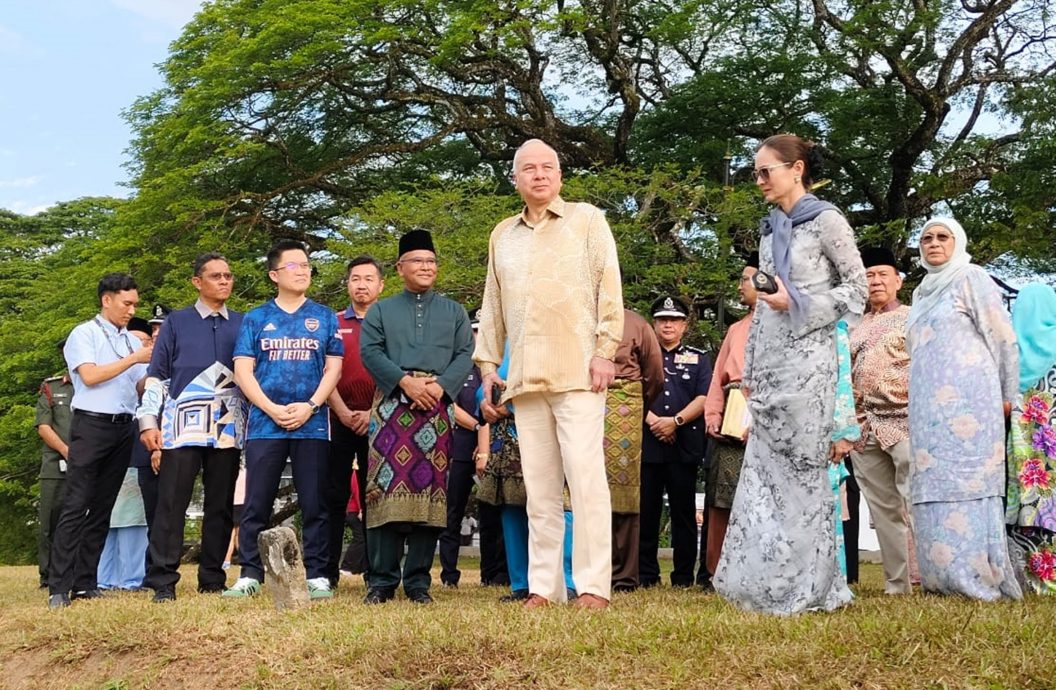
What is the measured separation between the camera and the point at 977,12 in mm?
20062

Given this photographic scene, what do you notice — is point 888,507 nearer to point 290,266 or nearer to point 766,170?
point 766,170

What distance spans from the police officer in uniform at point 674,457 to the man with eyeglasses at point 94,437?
3.53m

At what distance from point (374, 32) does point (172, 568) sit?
16.2 m

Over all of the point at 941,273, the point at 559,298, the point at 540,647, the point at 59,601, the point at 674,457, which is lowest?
the point at 59,601

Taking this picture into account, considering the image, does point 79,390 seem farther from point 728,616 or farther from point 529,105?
point 529,105

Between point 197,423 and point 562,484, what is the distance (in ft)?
8.26

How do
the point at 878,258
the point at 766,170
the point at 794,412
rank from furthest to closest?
the point at 878,258 < the point at 766,170 < the point at 794,412

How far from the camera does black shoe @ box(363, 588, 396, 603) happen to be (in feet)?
20.1

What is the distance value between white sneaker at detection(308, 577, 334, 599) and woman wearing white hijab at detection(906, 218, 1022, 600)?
131 inches

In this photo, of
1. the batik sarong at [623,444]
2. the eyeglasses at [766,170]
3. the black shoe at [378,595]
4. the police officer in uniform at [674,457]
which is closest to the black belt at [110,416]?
the black shoe at [378,595]

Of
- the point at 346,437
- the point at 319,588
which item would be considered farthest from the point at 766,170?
the point at 319,588

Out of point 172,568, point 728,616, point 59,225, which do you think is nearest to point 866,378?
point 728,616

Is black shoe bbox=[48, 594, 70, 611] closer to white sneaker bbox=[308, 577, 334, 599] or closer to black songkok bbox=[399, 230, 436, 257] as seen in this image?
white sneaker bbox=[308, 577, 334, 599]

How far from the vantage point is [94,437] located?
23.3ft
